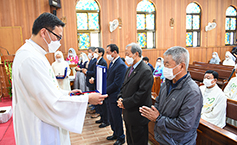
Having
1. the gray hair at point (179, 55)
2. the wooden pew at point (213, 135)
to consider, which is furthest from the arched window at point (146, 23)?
the gray hair at point (179, 55)

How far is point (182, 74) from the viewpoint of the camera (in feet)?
5.41

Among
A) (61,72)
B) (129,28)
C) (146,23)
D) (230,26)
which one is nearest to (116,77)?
(61,72)

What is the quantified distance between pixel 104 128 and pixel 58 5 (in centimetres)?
555

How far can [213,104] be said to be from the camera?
2.65m

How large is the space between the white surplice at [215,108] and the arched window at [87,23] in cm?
647

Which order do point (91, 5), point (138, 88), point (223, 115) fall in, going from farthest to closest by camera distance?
1. point (91, 5)
2. point (223, 115)
3. point (138, 88)

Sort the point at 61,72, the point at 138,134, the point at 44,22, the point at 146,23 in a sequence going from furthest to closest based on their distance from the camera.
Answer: the point at 146,23
the point at 61,72
the point at 138,134
the point at 44,22

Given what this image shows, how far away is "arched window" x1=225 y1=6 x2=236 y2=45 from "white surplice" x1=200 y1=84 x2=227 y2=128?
33.2ft

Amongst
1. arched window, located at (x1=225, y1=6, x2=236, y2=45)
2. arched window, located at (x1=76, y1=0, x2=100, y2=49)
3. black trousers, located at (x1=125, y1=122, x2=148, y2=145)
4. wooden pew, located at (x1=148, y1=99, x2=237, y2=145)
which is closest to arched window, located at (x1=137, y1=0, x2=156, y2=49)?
arched window, located at (x1=76, y1=0, x2=100, y2=49)

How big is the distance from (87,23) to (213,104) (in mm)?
6877

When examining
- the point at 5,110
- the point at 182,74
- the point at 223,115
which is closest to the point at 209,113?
the point at 223,115

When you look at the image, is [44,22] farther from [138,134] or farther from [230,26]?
[230,26]

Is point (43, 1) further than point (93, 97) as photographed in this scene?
Yes

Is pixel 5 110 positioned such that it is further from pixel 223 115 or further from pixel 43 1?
pixel 43 1
